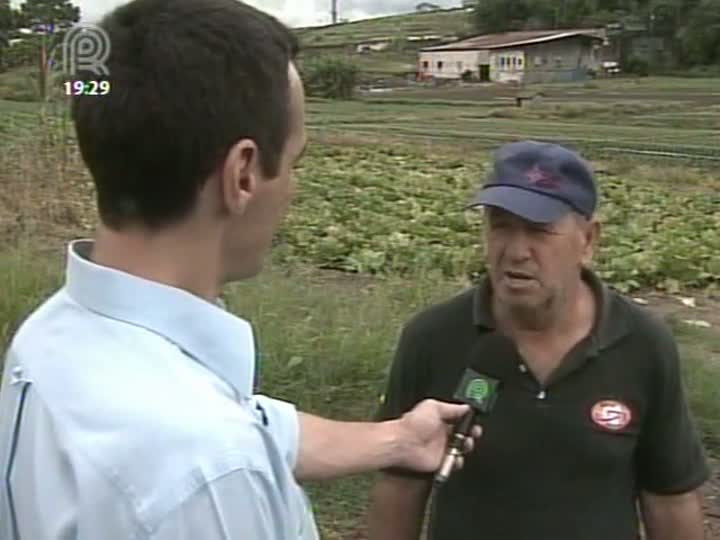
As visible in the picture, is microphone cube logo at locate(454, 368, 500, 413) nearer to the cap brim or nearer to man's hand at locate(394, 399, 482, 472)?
man's hand at locate(394, 399, 482, 472)

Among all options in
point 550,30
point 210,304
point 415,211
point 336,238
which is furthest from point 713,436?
point 550,30

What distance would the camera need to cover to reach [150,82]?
1.22 meters

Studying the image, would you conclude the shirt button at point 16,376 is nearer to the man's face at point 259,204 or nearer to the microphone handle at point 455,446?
the man's face at point 259,204

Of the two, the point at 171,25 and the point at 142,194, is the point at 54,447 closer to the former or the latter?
the point at 142,194

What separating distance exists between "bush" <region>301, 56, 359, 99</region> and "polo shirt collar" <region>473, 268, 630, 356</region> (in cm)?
4837

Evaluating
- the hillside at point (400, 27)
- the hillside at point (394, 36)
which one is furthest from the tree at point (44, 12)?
the hillside at point (400, 27)

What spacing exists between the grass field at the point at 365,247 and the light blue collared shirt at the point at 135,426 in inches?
120

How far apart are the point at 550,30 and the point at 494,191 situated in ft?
249

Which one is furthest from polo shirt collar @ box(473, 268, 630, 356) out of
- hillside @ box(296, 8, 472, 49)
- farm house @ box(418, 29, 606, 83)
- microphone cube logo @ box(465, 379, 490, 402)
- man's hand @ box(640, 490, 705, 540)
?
hillside @ box(296, 8, 472, 49)

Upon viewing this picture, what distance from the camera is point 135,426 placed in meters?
1.11

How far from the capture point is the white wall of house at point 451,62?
68.7 meters

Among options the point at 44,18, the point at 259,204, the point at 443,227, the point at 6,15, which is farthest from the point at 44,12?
the point at 259,204

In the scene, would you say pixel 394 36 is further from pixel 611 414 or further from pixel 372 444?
pixel 372 444

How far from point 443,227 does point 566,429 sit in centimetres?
999
